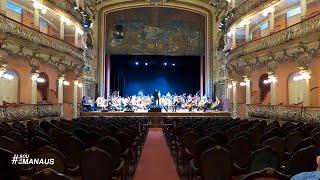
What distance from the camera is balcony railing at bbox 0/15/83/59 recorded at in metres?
18.9

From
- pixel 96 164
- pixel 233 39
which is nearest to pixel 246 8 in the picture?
pixel 233 39

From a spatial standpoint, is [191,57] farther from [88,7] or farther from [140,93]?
[88,7]

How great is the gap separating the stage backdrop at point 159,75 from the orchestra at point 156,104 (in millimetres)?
6700

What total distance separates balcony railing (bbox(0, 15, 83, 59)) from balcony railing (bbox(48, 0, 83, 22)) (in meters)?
2.74

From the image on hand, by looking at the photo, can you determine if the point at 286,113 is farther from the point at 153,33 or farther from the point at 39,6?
the point at 153,33

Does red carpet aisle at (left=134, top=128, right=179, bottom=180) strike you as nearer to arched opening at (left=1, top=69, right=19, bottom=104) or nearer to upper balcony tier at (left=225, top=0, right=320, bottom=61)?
upper balcony tier at (left=225, top=0, right=320, bottom=61)

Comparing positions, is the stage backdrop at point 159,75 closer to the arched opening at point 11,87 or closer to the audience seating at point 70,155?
the arched opening at point 11,87

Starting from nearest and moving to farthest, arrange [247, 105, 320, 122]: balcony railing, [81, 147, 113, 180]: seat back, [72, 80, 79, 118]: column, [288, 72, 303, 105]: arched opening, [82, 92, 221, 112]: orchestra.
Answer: [81, 147, 113, 180]: seat back → [247, 105, 320, 122]: balcony railing → [288, 72, 303, 105]: arched opening → [72, 80, 79, 118]: column → [82, 92, 221, 112]: orchestra

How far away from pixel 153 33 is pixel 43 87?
48.8 ft

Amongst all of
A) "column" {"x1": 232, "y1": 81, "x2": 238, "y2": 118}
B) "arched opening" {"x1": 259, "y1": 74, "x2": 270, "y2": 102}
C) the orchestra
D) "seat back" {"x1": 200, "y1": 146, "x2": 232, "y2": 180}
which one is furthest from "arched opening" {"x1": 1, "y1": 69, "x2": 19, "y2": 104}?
"seat back" {"x1": 200, "y1": 146, "x2": 232, "y2": 180}

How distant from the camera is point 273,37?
24.1 meters

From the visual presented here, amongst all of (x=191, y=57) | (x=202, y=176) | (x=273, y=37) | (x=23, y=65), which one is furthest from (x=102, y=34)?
(x=202, y=176)

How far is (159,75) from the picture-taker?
46031mm

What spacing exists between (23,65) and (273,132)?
22073mm
